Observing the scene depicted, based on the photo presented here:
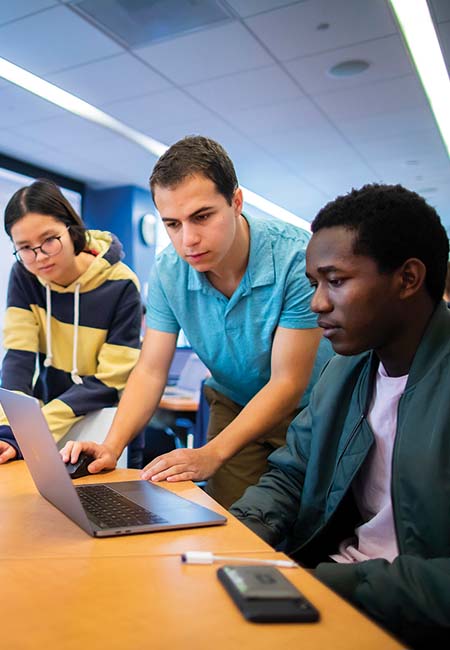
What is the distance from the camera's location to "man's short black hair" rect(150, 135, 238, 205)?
1.34 m

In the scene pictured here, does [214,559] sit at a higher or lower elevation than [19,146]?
lower

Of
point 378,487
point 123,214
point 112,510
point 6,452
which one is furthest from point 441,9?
point 123,214

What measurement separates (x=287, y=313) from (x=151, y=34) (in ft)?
8.14

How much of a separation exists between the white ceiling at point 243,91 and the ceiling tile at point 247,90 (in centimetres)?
1

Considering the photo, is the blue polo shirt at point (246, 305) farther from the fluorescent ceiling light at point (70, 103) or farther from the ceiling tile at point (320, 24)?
the fluorescent ceiling light at point (70, 103)

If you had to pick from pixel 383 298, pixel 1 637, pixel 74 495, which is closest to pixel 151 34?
pixel 383 298

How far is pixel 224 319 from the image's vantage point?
1626 mm

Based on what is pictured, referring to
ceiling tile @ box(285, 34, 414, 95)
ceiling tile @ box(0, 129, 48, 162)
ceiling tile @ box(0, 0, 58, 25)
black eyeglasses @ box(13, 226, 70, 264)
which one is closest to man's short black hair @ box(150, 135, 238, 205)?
black eyeglasses @ box(13, 226, 70, 264)

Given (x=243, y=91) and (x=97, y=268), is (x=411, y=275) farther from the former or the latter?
(x=243, y=91)

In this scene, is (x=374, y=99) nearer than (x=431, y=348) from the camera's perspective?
No

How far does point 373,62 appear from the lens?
370 centimetres

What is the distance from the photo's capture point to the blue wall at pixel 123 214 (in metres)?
6.77

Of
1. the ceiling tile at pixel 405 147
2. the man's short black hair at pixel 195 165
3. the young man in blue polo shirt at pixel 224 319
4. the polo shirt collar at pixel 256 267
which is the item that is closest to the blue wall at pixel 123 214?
the ceiling tile at pixel 405 147

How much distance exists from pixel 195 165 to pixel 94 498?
749mm
